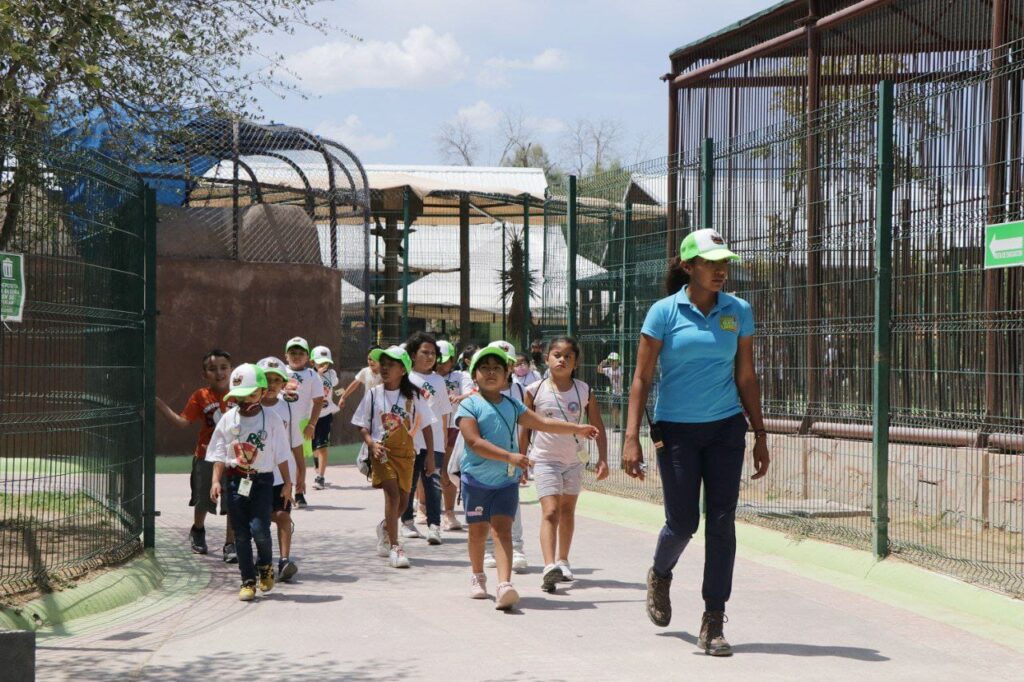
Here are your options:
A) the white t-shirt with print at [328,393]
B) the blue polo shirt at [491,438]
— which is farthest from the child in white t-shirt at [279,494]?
the white t-shirt with print at [328,393]

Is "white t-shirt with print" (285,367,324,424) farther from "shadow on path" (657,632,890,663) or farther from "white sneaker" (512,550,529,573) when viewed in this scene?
"shadow on path" (657,632,890,663)

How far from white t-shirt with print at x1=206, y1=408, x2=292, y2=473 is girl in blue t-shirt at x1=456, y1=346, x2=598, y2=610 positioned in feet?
4.18

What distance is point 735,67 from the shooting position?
1446 cm

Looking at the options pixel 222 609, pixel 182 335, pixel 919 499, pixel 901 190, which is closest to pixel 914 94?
pixel 901 190

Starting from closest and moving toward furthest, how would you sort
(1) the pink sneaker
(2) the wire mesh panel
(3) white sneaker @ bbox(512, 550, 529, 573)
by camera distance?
(1) the pink sneaker
(2) the wire mesh panel
(3) white sneaker @ bbox(512, 550, 529, 573)

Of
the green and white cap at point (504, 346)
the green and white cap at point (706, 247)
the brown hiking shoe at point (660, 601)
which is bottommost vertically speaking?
the brown hiking shoe at point (660, 601)

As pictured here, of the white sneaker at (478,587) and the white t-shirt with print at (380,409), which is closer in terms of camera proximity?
the white sneaker at (478,587)

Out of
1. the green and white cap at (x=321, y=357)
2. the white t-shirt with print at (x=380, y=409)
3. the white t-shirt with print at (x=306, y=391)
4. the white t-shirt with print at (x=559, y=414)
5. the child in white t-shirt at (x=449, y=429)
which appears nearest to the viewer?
the white t-shirt with print at (x=559, y=414)

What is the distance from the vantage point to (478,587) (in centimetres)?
832

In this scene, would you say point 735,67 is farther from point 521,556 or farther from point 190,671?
point 190,671

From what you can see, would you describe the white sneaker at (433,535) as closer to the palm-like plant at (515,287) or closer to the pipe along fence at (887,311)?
the pipe along fence at (887,311)

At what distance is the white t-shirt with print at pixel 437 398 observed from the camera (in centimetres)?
1166

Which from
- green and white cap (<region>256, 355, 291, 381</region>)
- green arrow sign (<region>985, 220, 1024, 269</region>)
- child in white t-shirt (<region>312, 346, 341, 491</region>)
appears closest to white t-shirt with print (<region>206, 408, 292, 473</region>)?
green and white cap (<region>256, 355, 291, 381</region>)

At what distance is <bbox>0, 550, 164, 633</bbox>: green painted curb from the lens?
23.3 ft
